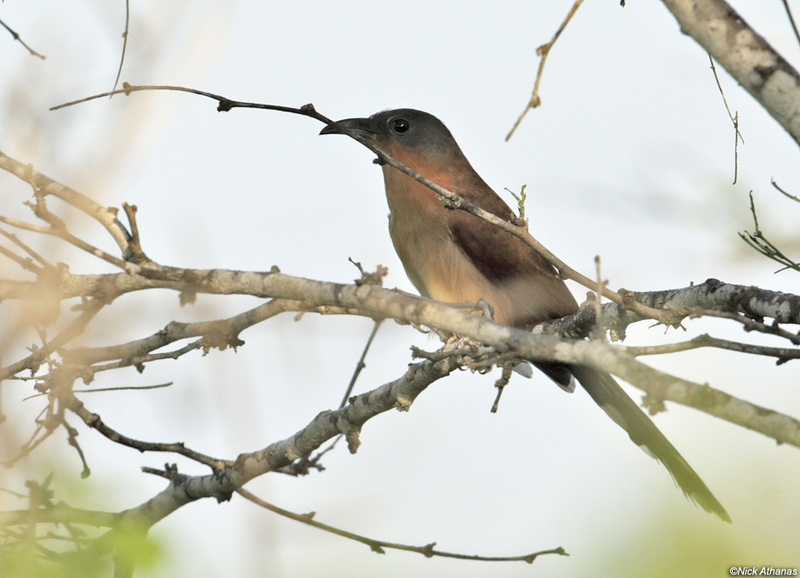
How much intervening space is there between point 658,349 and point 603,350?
219mm

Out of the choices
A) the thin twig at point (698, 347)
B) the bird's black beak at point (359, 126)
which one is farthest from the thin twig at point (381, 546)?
the bird's black beak at point (359, 126)

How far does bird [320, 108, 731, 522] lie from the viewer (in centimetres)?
503

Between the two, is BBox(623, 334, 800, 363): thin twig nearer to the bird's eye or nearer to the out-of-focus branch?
the out-of-focus branch

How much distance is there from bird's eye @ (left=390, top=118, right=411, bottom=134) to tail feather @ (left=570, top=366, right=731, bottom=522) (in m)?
2.29

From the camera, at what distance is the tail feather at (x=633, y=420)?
191 inches

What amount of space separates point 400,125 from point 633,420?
2.74 metres

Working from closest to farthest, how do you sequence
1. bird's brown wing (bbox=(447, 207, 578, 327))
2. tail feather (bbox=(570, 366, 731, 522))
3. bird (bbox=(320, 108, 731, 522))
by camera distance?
tail feather (bbox=(570, 366, 731, 522)) → bird (bbox=(320, 108, 731, 522)) → bird's brown wing (bbox=(447, 207, 578, 327))

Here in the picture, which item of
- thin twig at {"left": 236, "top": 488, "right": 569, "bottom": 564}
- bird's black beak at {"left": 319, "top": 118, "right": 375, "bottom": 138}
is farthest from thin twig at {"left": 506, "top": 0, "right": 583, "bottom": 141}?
bird's black beak at {"left": 319, "top": 118, "right": 375, "bottom": 138}

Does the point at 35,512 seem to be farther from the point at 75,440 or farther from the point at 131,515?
the point at 131,515

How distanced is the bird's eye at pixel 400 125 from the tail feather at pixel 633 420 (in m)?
2.29

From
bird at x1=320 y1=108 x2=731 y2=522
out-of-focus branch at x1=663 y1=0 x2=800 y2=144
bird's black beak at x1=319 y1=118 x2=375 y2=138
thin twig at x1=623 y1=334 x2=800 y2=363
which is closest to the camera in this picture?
out-of-focus branch at x1=663 y1=0 x2=800 y2=144

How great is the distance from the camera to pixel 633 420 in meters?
5.05

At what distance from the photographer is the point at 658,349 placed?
2.36 meters

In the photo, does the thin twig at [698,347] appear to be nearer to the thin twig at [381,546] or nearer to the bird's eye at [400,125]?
the thin twig at [381,546]
